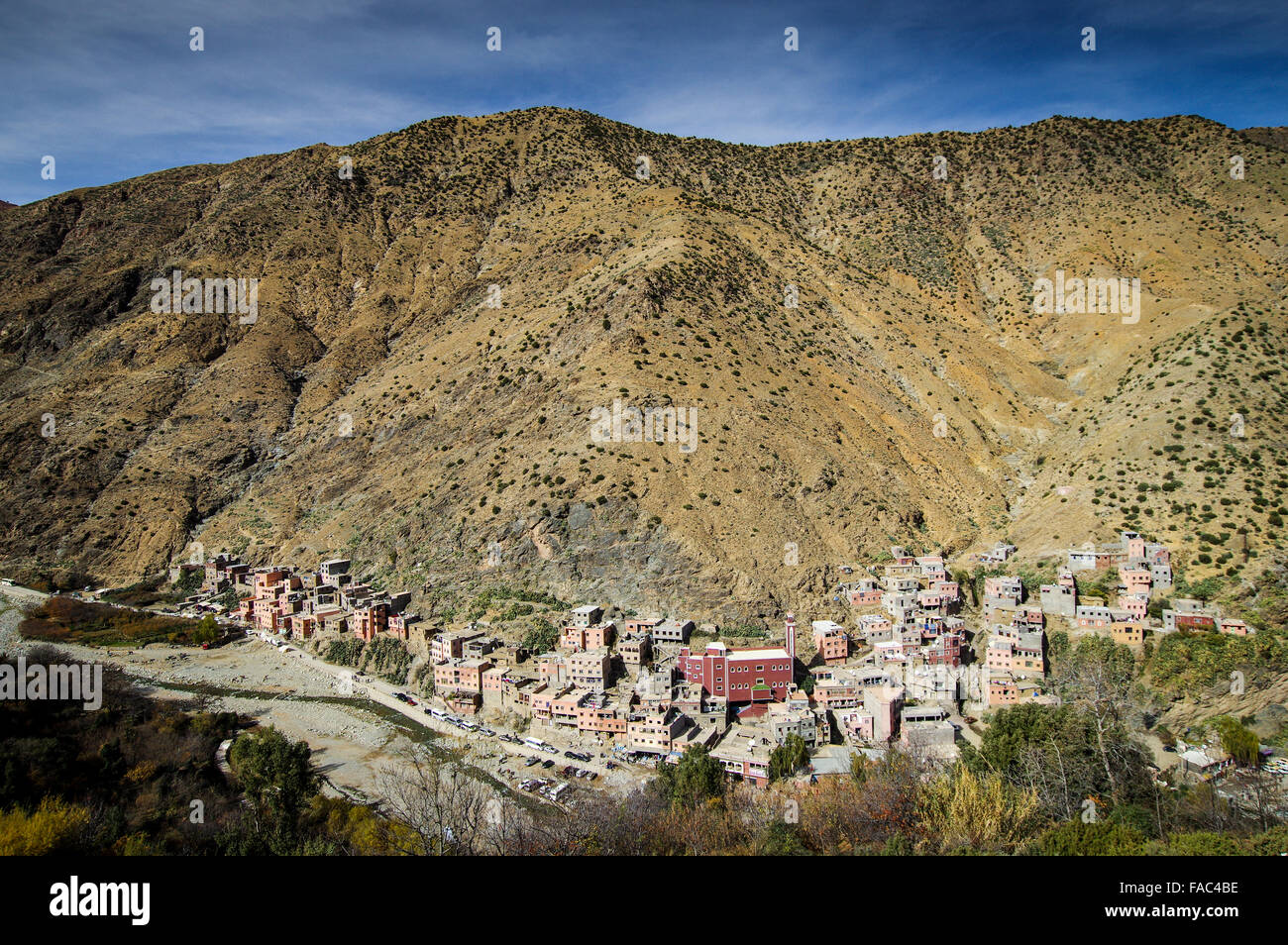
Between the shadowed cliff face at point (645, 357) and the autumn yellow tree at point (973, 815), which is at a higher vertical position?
the shadowed cliff face at point (645, 357)

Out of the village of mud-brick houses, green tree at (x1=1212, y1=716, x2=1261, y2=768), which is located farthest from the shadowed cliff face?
green tree at (x1=1212, y1=716, x2=1261, y2=768)

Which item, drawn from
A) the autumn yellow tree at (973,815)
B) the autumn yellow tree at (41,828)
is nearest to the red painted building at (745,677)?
the autumn yellow tree at (973,815)

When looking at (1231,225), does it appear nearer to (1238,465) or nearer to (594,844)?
(1238,465)

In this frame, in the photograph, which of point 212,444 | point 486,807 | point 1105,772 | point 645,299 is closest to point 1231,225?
point 645,299

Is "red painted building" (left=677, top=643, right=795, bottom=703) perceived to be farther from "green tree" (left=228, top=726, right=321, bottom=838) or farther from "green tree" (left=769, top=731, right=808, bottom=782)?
"green tree" (left=228, top=726, right=321, bottom=838)

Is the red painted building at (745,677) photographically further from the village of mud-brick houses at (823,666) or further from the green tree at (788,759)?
the green tree at (788,759)

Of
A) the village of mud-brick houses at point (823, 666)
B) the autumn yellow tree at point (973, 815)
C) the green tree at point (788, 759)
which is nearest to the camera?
the autumn yellow tree at point (973, 815)

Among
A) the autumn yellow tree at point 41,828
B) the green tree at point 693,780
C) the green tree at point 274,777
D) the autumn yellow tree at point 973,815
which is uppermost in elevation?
the autumn yellow tree at point 973,815
